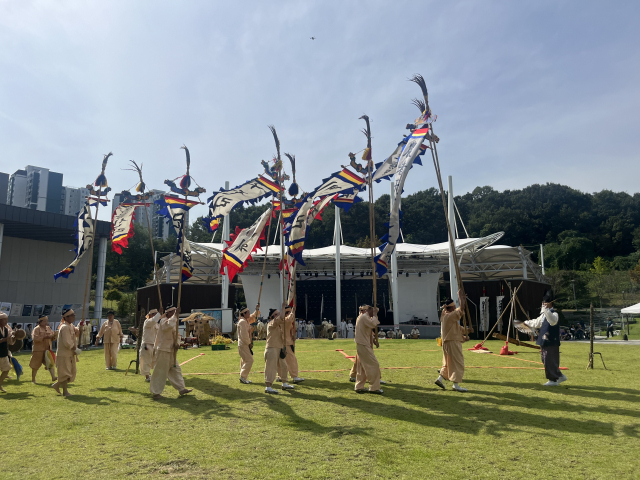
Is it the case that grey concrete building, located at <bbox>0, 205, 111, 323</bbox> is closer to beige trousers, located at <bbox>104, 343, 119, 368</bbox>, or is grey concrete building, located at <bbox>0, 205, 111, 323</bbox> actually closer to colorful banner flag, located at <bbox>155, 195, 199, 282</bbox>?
colorful banner flag, located at <bbox>155, 195, 199, 282</bbox>

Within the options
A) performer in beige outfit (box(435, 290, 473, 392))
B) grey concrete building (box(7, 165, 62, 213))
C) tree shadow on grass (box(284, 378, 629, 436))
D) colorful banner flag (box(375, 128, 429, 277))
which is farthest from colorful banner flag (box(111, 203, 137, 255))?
grey concrete building (box(7, 165, 62, 213))

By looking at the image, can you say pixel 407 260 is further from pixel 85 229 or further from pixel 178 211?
pixel 85 229

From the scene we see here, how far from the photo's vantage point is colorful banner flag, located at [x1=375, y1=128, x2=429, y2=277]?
9.08 m

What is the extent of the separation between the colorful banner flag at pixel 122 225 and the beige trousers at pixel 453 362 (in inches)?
371

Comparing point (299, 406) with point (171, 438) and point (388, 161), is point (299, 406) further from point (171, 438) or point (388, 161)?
point (388, 161)

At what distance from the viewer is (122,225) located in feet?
42.0

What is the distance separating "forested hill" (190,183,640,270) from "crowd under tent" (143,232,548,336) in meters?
20.2

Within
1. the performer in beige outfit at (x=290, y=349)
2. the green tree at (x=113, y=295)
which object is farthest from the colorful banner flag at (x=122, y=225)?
the green tree at (x=113, y=295)

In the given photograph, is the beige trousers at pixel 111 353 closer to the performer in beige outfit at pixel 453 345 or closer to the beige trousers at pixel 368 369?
the beige trousers at pixel 368 369

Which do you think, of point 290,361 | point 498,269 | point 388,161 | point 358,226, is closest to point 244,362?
point 290,361

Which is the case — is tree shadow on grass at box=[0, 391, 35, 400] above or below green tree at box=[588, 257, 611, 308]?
below

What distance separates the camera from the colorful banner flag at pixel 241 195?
1134 centimetres

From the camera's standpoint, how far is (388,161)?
35.7 ft

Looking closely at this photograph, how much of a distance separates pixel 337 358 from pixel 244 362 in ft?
15.7
